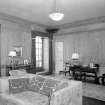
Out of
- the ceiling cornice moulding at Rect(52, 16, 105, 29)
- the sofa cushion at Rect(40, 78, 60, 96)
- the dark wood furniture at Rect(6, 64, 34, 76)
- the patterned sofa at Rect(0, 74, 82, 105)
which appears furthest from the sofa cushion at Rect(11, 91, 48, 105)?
the ceiling cornice moulding at Rect(52, 16, 105, 29)

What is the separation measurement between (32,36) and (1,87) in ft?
13.2

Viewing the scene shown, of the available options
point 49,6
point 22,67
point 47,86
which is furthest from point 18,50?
point 47,86

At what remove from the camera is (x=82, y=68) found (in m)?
5.55

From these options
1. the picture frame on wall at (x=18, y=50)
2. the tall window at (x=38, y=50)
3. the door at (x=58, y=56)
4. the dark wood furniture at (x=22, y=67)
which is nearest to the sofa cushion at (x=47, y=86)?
the dark wood furniture at (x=22, y=67)

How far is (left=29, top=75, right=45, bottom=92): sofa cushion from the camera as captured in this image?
2751 mm

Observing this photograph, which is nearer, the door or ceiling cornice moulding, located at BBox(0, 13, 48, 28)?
ceiling cornice moulding, located at BBox(0, 13, 48, 28)

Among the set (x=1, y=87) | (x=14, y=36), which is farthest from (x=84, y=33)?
(x=1, y=87)

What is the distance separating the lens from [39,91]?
271cm

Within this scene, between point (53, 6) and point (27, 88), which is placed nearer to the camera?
point (27, 88)

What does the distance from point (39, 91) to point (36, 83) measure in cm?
19

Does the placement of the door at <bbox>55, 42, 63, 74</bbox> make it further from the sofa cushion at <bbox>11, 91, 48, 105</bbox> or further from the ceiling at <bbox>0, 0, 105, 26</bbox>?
the sofa cushion at <bbox>11, 91, 48, 105</bbox>

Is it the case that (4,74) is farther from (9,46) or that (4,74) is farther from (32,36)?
(32,36)

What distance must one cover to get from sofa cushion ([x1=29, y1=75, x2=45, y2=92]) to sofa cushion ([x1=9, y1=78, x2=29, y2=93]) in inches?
4.7

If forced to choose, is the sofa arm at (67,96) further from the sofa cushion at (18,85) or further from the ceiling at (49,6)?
the ceiling at (49,6)
